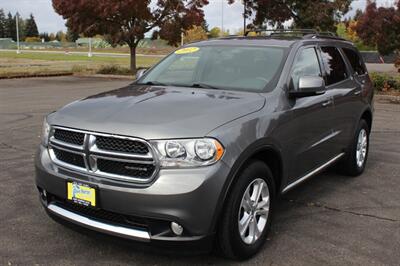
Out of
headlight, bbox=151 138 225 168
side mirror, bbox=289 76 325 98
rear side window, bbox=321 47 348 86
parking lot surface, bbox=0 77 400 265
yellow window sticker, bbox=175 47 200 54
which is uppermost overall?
yellow window sticker, bbox=175 47 200 54

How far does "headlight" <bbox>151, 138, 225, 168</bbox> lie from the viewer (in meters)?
3.35

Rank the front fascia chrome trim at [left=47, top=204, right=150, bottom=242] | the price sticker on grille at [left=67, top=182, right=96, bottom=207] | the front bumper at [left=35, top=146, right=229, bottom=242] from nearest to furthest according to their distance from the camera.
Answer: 1. the front bumper at [left=35, top=146, right=229, bottom=242]
2. the front fascia chrome trim at [left=47, top=204, right=150, bottom=242]
3. the price sticker on grille at [left=67, top=182, right=96, bottom=207]

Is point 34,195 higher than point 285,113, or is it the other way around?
point 285,113

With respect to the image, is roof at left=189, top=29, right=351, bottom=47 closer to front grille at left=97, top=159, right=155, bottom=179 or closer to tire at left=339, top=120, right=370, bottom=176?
tire at left=339, top=120, right=370, bottom=176

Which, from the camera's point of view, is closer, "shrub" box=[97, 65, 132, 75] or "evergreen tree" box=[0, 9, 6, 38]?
"shrub" box=[97, 65, 132, 75]

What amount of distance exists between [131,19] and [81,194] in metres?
21.9

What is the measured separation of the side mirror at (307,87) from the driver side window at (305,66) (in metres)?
0.10

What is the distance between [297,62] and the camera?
4.78 metres

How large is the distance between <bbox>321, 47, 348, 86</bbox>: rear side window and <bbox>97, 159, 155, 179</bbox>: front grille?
274 centimetres

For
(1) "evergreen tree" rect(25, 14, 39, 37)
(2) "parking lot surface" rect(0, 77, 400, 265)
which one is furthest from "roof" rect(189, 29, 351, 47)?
(1) "evergreen tree" rect(25, 14, 39, 37)

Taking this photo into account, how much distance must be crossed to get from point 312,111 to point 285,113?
0.62 meters

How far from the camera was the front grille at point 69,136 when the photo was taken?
12.0ft

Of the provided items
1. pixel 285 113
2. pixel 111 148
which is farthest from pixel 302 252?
pixel 111 148

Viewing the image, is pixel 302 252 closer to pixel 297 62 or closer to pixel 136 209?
pixel 136 209
